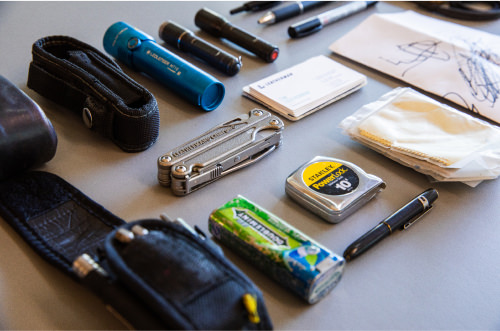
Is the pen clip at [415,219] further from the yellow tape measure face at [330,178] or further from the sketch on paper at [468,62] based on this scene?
the sketch on paper at [468,62]

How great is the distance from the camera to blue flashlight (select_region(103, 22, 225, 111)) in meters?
0.89

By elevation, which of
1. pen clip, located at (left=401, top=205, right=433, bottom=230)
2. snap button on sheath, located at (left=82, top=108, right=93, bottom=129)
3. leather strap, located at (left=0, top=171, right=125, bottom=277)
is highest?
pen clip, located at (left=401, top=205, right=433, bottom=230)

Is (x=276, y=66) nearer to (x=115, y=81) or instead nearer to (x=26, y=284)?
(x=115, y=81)

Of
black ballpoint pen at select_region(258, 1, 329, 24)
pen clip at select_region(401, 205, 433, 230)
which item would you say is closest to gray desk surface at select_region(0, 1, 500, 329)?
pen clip at select_region(401, 205, 433, 230)

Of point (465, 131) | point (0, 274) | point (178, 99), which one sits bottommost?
point (0, 274)

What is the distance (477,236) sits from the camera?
2.31 feet

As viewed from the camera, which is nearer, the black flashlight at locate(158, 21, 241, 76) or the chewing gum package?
the chewing gum package

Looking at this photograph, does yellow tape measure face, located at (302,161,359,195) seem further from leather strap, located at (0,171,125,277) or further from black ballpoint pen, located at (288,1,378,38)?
black ballpoint pen, located at (288,1,378,38)

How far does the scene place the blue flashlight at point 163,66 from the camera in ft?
2.91

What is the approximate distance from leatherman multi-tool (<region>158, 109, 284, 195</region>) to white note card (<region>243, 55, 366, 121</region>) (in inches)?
3.2

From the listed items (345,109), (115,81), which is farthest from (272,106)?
(115,81)

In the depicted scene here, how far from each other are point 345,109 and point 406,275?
367 millimetres

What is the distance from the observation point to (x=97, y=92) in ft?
2.60

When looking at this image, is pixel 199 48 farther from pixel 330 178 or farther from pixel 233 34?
pixel 330 178
